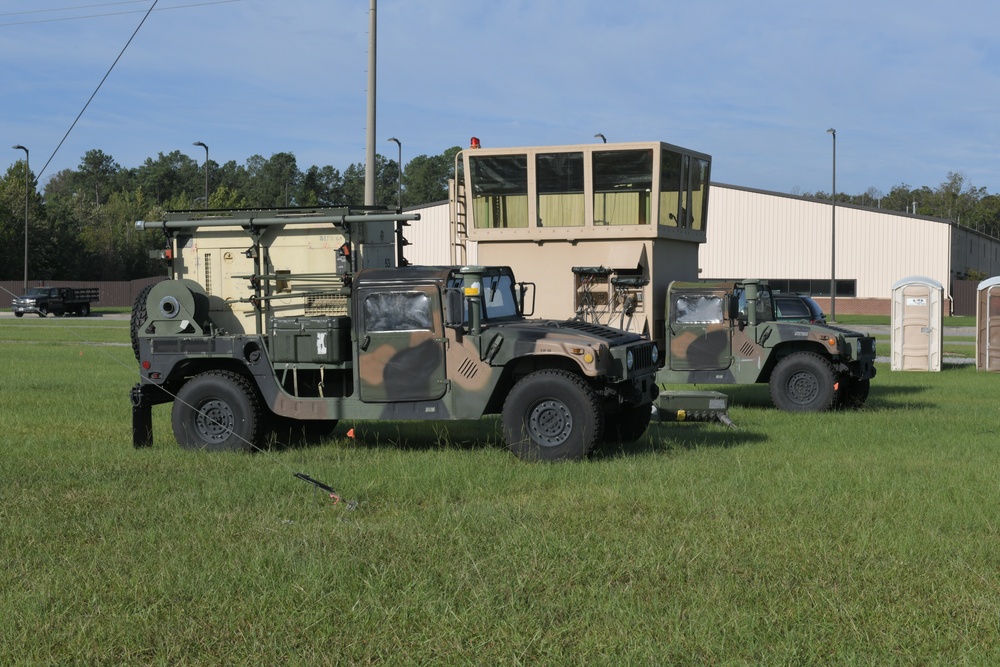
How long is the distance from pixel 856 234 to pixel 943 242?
168 inches

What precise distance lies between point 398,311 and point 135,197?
124651 millimetres

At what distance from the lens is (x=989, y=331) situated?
83.5ft

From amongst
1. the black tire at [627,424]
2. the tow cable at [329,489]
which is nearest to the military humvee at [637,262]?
the black tire at [627,424]

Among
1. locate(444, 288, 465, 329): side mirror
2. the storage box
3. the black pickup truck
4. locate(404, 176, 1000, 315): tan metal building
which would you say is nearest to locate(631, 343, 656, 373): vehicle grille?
locate(444, 288, 465, 329): side mirror

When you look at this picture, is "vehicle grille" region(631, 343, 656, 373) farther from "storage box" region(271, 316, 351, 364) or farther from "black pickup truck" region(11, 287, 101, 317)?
"black pickup truck" region(11, 287, 101, 317)

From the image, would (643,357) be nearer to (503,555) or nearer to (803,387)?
(503,555)

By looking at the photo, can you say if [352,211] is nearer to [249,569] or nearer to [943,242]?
[249,569]

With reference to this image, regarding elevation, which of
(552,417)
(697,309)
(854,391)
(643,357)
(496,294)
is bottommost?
(854,391)

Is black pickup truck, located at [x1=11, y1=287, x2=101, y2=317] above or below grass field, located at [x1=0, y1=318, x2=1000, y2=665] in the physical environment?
above

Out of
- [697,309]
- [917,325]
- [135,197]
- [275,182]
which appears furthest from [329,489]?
[135,197]

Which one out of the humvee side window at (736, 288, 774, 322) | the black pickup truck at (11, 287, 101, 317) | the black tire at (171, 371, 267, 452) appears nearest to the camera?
the black tire at (171, 371, 267, 452)

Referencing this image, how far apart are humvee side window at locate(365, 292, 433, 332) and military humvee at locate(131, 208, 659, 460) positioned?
1 centimetres

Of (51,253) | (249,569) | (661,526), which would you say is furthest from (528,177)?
(51,253)

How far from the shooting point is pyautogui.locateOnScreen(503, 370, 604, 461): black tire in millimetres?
10883
